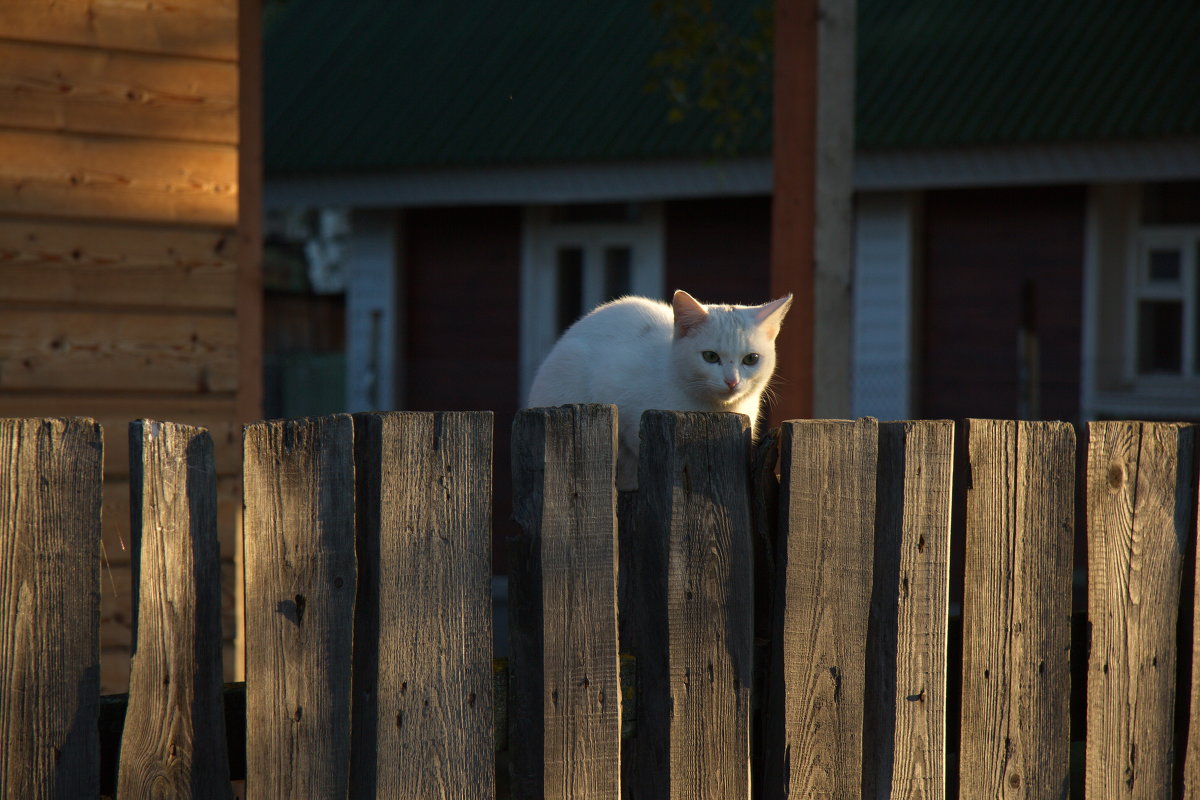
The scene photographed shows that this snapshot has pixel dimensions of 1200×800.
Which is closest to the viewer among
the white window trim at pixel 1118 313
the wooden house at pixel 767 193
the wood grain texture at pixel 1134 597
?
the wood grain texture at pixel 1134 597

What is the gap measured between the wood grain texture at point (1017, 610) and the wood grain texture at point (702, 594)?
0.51 m

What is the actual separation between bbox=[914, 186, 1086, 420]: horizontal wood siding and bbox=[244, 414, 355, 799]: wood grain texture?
9371 mm

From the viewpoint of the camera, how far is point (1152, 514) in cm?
265

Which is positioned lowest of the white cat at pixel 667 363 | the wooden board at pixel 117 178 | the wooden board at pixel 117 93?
the white cat at pixel 667 363

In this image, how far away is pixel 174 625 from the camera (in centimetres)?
189

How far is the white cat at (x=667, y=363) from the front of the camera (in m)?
3.23

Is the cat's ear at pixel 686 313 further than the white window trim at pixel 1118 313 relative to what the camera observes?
No

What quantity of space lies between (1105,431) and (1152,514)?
8.5 inches

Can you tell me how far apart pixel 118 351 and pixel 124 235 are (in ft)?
1.32

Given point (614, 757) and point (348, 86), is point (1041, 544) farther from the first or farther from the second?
point (348, 86)

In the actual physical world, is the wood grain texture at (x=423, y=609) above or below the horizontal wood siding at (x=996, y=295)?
below

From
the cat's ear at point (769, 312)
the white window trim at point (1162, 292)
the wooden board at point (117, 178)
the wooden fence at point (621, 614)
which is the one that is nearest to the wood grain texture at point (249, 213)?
the wooden board at point (117, 178)

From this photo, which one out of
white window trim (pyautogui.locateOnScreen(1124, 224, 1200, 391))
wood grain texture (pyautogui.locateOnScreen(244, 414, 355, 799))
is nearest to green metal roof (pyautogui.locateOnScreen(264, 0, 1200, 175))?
white window trim (pyautogui.locateOnScreen(1124, 224, 1200, 391))

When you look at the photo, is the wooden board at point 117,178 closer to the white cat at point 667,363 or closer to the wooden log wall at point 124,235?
the wooden log wall at point 124,235
